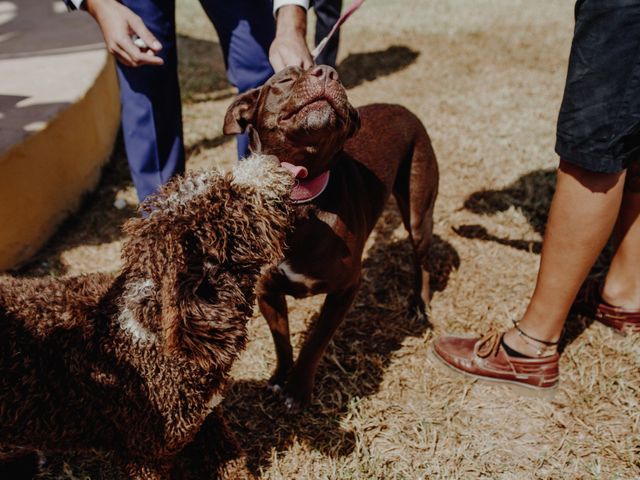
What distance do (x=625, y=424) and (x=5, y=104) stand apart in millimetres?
4801

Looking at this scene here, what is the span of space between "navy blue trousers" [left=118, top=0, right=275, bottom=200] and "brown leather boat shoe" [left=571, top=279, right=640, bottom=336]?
7.90 feet

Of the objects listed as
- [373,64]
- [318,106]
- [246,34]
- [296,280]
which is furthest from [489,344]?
[373,64]

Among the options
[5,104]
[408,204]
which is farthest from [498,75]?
[5,104]

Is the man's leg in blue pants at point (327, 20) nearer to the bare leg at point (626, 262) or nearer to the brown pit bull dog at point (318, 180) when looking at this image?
the brown pit bull dog at point (318, 180)

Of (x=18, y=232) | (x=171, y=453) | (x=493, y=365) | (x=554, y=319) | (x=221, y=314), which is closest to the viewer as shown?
(x=221, y=314)

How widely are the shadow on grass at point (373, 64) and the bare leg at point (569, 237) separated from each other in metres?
5.17

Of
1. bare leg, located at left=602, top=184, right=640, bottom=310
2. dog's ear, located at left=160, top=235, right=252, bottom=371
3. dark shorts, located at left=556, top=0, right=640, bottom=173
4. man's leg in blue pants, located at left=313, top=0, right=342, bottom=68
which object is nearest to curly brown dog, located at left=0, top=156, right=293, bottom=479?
dog's ear, located at left=160, top=235, right=252, bottom=371

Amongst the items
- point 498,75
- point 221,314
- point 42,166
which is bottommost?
point 498,75

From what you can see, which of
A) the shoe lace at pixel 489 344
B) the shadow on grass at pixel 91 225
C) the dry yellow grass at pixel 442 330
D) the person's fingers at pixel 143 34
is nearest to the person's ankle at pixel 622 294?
the dry yellow grass at pixel 442 330

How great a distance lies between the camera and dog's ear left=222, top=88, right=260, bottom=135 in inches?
100

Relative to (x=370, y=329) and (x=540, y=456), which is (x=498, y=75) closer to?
(x=370, y=329)

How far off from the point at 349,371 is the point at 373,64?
600 cm

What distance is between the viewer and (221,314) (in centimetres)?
164

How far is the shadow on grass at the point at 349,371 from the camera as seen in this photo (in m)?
2.71
